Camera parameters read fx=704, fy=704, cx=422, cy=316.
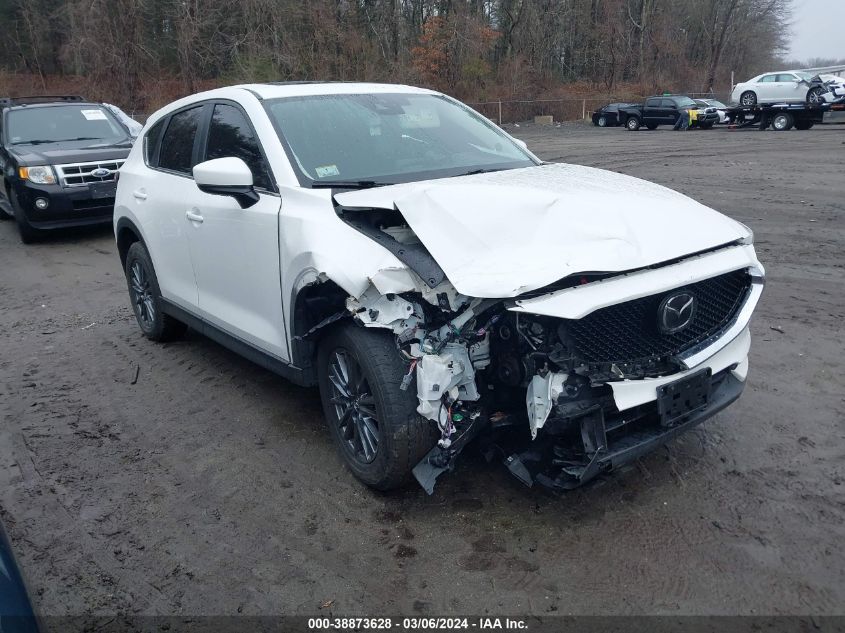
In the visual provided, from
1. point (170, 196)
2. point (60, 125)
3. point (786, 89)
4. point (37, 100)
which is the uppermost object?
point (37, 100)

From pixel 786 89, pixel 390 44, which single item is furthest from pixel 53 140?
pixel 390 44

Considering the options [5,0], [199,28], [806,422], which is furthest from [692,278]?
[5,0]

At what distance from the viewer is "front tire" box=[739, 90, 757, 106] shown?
30.5 metres

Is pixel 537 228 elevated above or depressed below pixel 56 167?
above

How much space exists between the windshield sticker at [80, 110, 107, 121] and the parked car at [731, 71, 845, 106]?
86.3 ft

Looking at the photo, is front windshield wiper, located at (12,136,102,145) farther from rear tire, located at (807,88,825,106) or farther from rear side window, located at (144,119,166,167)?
rear tire, located at (807,88,825,106)

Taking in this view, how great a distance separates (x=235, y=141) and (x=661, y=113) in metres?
31.1

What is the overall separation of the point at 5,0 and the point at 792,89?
1755 inches

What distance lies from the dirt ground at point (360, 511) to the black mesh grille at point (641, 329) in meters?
0.71

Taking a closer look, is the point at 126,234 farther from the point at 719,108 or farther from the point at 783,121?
the point at 719,108

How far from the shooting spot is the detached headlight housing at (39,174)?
9820 millimetres

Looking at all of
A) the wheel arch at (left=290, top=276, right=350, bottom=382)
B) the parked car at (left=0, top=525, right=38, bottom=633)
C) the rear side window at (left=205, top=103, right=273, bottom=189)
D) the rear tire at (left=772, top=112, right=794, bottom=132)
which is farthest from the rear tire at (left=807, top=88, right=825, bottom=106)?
the parked car at (left=0, top=525, right=38, bottom=633)

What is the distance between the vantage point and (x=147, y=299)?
590 cm

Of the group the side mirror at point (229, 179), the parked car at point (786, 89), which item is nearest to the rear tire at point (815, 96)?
the parked car at point (786, 89)
